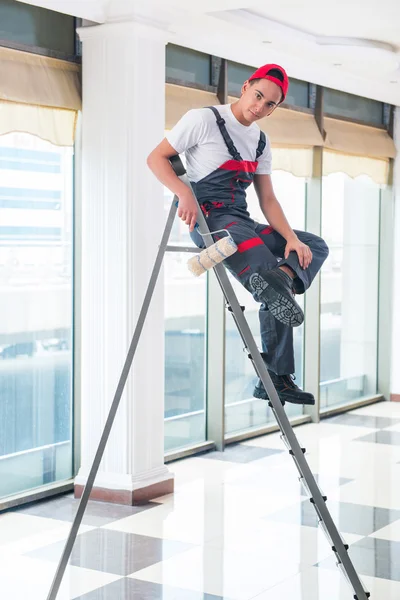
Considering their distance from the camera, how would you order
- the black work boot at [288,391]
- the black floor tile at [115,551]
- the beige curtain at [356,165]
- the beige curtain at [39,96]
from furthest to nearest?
the beige curtain at [356,165] < the beige curtain at [39,96] < the black floor tile at [115,551] < the black work boot at [288,391]

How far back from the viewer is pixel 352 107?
27.1 feet

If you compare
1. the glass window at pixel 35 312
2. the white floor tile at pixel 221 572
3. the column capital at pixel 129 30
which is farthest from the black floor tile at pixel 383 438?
the column capital at pixel 129 30

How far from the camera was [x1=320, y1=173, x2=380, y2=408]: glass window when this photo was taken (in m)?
8.19

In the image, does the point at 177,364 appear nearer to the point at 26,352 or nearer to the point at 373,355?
the point at 26,352

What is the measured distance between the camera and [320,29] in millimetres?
5969

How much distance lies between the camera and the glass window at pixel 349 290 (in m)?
8.19

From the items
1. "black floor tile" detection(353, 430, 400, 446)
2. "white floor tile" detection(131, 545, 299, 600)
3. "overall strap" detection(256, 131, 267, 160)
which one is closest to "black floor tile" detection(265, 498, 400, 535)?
"white floor tile" detection(131, 545, 299, 600)

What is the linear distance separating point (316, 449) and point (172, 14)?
3.22 metres

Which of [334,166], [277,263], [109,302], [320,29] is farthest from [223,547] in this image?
[334,166]

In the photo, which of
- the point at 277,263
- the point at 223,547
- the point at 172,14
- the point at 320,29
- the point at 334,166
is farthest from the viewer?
the point at 334,166

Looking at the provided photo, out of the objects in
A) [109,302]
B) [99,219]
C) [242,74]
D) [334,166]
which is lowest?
[109,302]

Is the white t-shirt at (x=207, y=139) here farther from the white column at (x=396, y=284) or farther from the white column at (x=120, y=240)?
the white column at (x=396, y=284)

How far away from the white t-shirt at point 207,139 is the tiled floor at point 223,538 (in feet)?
5.81

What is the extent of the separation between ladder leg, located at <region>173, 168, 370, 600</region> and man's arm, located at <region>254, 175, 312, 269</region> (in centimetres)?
25
